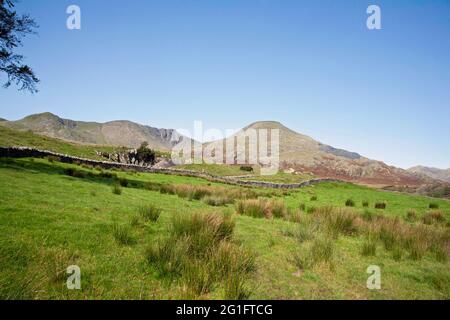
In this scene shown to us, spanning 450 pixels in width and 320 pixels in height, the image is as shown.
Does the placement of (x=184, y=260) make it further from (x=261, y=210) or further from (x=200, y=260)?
(x=261, y=210)

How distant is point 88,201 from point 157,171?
1090 inches

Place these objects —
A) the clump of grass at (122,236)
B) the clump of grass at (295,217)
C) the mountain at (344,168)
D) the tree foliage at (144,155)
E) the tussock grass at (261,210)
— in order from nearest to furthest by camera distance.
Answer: the clump of grass at (122,236) < the clump of grass at (295,217) < the tussock grass at (261,210) < the tree foliage at (144,155) < the mountain at (344,168)

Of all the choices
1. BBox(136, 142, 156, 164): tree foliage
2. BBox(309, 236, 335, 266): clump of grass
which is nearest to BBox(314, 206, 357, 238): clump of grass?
BBox(309, 236, 335, 266): clump of grass

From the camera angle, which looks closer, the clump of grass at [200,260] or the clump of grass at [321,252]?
the clump of grass at [200,260]

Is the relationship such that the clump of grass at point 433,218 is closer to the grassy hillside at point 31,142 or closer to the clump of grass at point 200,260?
the clump of grass at point 200,260

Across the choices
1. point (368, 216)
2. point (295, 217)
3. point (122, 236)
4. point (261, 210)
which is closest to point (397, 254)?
point (295, 217)

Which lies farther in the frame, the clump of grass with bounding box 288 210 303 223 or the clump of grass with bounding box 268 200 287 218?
the clump of grass with bounding box 268 200 287 218

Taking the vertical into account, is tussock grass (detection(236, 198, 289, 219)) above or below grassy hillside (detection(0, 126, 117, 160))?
below

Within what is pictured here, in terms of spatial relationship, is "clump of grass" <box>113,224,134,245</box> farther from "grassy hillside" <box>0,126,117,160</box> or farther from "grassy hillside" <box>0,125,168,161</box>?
"grassy hillside" <box>0,126,117,160</box>

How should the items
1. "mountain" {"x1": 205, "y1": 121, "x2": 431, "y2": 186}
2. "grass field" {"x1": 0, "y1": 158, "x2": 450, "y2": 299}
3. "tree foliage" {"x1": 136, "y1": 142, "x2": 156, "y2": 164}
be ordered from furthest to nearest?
"mountain" {"x1": 205, "y1": 121, "x2": 431, "y2": 186} < "tree foliage" {"x1": 136, "y1": 142, "x2": 156, "y2": 164} < "grass field" {"x1": 0, "y1": 158, "x2": 450, "y2": 299}

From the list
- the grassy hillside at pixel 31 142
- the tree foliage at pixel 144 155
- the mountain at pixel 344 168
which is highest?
the grassy hillside at pixel 31 142

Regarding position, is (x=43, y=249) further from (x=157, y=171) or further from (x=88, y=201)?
(x=157, y=171)

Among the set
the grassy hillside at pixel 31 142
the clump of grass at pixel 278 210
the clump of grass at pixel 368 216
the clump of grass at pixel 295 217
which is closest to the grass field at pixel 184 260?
the clump of grass at pixel 295 217
